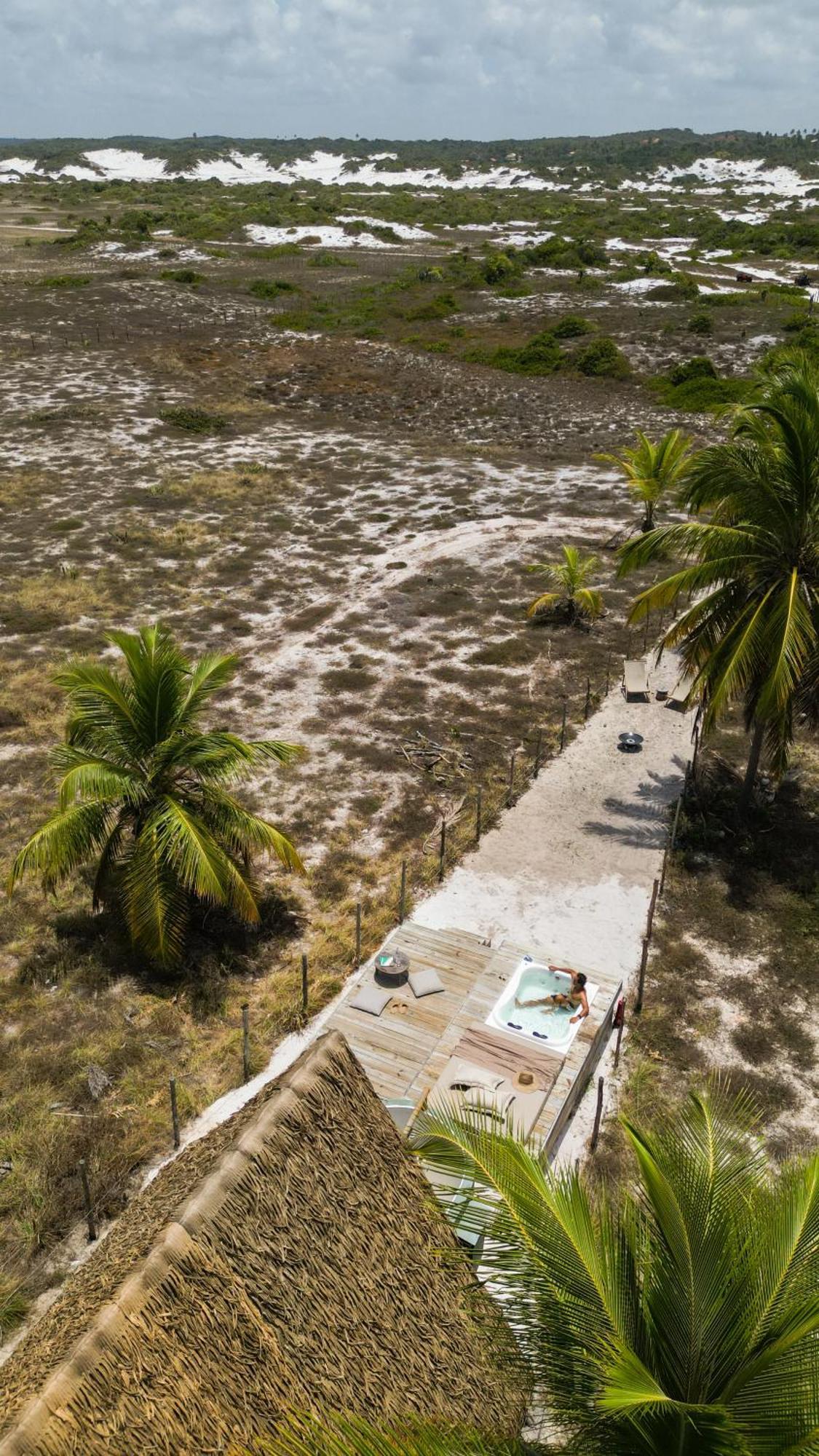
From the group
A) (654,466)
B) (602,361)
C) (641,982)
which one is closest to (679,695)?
(641,982)

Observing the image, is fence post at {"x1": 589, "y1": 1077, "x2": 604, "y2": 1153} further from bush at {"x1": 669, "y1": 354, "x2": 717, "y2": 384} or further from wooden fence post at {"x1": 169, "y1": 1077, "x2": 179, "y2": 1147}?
bush at {"x1": 669, "y1": 354, "x2": 717, "y2": 384}

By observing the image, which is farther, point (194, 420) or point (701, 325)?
point (701, 325)

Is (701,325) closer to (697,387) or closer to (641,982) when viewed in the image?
(697,387)

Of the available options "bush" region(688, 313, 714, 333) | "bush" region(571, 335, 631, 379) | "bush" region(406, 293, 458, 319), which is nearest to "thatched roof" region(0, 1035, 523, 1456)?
"bush" region(571, 335, 631, 379)

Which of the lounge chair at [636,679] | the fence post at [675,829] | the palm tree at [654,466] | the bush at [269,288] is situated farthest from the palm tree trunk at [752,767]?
the bush at [269,288]

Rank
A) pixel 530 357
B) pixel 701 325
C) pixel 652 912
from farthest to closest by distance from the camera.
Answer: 1. pixel 701 325
2. pixel 530 357
3. pixel 652 912
